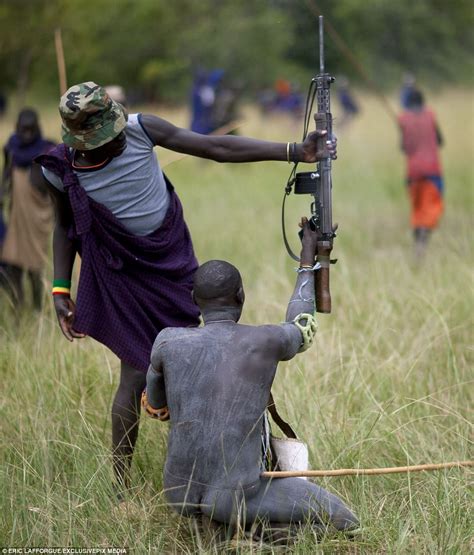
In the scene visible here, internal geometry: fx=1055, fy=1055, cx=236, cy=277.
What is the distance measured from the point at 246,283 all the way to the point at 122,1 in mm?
20920

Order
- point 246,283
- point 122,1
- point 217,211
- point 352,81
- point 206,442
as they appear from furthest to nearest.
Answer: point 352,81, point 122,1, point 217,211, point 246,283, point 206,442

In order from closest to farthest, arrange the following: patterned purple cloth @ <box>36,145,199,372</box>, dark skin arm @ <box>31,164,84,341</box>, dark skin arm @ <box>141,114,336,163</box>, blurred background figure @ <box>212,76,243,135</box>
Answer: dark skin arm @ <box>141,114,336,163</box>, patterned purple cloth @ <box>36,145,199,372</box>, dark skin arm @ <box>31,164,84,341</box>, blurred background figure @ <box>212,76,243,135</box>

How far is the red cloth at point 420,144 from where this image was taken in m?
9.38

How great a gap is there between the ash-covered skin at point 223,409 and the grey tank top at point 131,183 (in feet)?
1.98

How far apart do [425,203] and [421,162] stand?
40cm

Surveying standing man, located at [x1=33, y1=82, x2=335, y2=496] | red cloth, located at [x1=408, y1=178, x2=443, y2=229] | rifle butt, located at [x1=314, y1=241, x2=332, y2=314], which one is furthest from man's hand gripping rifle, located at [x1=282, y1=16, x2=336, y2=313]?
red cloth, located at [x1=408, y1=178, x2=443, y2=229]

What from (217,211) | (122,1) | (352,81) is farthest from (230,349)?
(352,81)

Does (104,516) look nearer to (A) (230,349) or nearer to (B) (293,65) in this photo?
(A) (230,349)

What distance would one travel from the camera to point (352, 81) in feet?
96.8

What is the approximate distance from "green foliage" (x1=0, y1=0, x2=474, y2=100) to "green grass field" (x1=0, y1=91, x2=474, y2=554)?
Answer: 1452 centimetres

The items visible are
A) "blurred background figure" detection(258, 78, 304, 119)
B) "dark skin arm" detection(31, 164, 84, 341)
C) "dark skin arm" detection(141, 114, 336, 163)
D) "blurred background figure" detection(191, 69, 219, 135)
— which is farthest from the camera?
"blurred background figure" detection(258, 78, 304, 119)

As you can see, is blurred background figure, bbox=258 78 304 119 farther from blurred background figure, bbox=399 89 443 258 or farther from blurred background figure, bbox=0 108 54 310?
blurred background figure, bbox=0 108 54 310

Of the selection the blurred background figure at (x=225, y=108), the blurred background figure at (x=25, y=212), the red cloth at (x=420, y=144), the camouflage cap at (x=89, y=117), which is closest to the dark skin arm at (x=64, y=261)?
the camouflage cap at (x=89, y=117)

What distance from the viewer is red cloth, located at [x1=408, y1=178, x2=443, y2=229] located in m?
9.00
